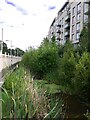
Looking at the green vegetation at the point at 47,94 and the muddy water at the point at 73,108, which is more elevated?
the green vegetation at the point at 47,94

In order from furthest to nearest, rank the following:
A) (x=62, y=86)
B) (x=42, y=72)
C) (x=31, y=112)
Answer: (x=42, y=72) < (x=62, y=86) < (x=31, y=112)

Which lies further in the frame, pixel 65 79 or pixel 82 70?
pixel 65 79

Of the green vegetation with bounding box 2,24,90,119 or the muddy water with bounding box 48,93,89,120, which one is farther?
the muddy water with bounding box 48,93,89,120

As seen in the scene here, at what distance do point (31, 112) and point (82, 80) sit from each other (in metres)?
2.15

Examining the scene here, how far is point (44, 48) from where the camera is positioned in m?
14.4

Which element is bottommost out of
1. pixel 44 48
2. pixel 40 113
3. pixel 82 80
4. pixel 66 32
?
pixel 40 113

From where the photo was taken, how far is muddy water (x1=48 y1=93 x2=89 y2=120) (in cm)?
603

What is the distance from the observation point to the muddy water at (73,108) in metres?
6.03

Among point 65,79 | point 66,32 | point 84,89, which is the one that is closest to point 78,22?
point 66,32

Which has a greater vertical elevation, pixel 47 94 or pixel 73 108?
pixel 47 94

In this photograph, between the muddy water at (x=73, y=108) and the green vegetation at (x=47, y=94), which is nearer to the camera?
the green vegetation at (x=47, y=94)

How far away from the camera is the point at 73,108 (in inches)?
273

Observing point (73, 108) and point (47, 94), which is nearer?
point (47, 94)

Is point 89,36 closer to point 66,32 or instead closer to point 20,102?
point 20,102
